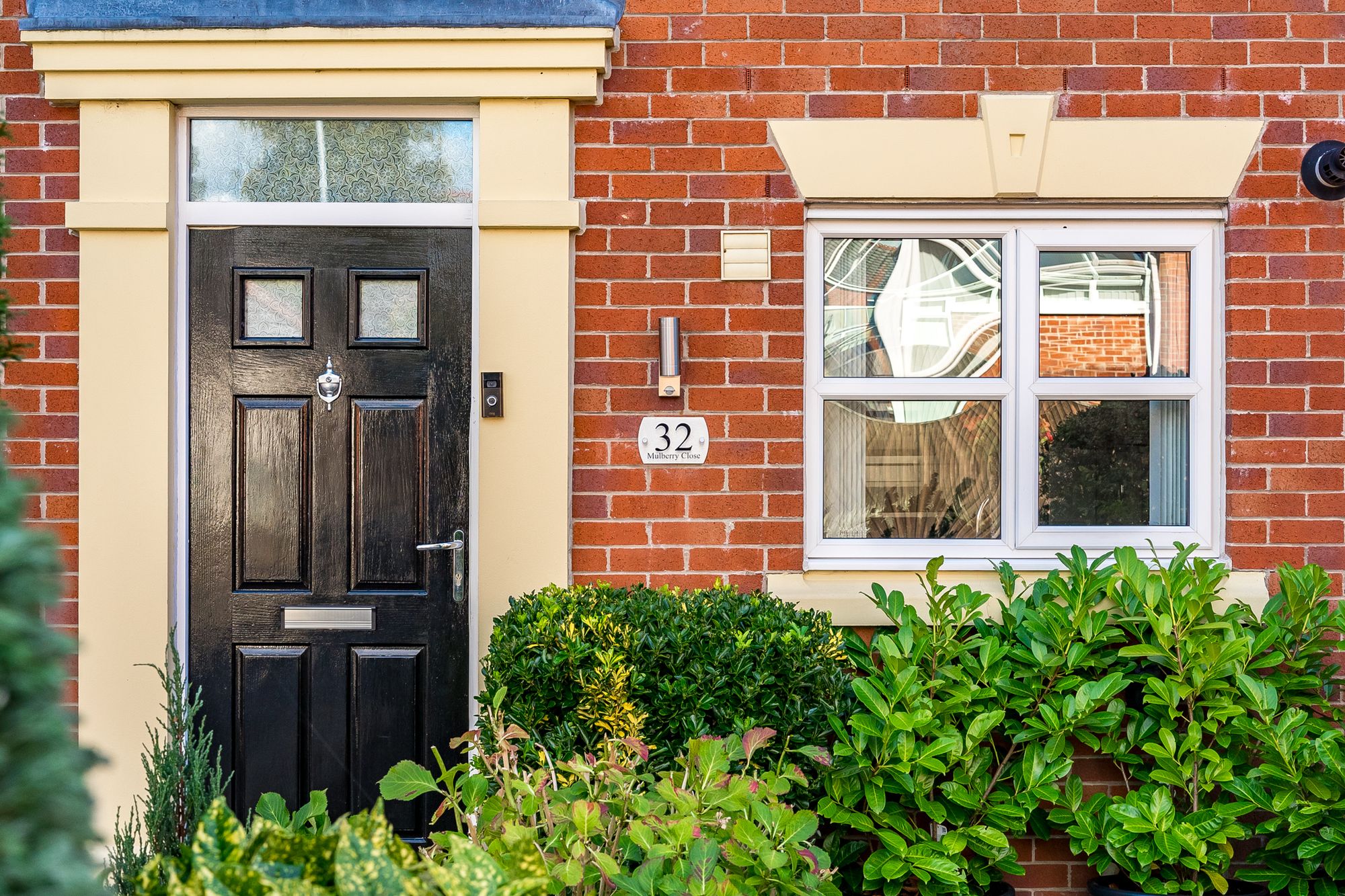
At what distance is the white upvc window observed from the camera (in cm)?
351

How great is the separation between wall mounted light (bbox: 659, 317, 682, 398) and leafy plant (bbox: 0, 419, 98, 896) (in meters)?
2.30

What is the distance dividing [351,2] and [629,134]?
42.2 inches

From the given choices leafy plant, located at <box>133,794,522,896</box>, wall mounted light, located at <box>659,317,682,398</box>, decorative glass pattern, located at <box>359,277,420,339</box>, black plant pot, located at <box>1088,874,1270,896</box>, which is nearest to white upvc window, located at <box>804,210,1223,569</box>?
wall mounted light, located at <box>659,317,682,398</box>

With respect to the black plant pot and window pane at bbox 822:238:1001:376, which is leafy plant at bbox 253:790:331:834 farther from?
the black plant pot

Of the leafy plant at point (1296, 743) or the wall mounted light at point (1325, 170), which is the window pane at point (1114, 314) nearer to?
the wall mounted light at point (1325, 170)

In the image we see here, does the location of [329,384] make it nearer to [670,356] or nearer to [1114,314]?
[670,356]

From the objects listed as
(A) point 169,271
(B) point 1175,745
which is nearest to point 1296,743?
(B) point 1175,745

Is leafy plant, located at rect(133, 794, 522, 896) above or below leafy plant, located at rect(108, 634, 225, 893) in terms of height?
above

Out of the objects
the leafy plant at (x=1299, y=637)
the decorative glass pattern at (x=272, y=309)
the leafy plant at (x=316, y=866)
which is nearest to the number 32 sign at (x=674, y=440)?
the decorative glass pattern at (x=272, y=309)

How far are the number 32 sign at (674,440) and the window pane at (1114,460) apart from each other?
129 cm

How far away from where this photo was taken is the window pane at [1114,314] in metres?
3.55

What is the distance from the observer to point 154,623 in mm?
3348

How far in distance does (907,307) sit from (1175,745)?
174 cm

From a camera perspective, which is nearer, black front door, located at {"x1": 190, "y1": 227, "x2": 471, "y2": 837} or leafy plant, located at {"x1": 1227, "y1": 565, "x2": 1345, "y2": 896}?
leafy plant, located at {"x1": 1227, "y1": 565, "x2": 1345, "y2": 896}
